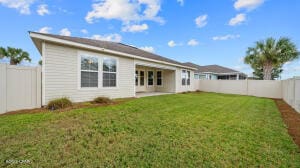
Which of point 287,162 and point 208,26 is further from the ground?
point 208,26

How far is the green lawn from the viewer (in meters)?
2.77

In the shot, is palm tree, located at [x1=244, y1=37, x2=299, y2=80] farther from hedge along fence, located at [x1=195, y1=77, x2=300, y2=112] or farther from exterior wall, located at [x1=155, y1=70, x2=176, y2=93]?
exterior wall, located at [x1=155, y1=70, x2=176, y2=93]

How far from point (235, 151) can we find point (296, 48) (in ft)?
80.7

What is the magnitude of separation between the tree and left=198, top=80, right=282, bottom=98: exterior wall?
2487cm

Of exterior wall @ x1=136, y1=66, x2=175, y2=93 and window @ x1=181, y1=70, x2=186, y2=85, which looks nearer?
exterior wall @ x1=136, y1=66, x2=175, y2=93

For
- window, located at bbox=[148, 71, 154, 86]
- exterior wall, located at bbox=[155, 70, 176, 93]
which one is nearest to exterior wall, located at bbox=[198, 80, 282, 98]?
exterior wall, located at bbox=[155, 70, 176, 93]

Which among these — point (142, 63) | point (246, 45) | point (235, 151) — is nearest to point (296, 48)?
point (246, 45)

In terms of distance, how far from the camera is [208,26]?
17.4m

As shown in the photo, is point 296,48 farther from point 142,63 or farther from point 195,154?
point 195,154

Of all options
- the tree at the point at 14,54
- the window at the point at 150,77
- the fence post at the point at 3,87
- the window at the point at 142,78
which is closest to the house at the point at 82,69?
the fence post at the point at 3,87

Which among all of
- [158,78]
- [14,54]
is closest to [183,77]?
[158,78]

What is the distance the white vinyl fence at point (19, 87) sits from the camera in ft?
17.7

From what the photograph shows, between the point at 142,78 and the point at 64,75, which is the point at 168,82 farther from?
the point at 64,75

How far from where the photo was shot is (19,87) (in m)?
5.77
